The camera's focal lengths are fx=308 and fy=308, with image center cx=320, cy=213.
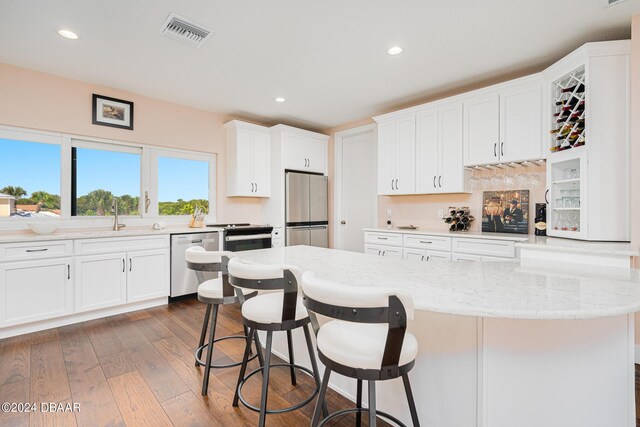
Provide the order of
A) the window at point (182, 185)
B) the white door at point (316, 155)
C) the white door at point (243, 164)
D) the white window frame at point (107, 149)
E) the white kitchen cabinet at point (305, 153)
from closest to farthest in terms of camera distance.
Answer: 1. the white window frame at point (107, 149)
2. the window at point (182, 185)
3. the white door at point (243, 164)
4. the white kitchen cabinet at point (305, 153)
5. the white door at point (316, 155)

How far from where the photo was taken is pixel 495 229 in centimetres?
363

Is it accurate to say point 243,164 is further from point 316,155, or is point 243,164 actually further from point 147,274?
point 147,274

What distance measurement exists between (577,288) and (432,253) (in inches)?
95.1

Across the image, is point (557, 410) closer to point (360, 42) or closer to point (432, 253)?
point (432, 253)

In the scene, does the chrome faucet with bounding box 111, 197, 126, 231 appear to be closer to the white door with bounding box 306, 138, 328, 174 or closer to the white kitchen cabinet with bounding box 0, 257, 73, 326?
the white kitchen cabinet with bounding box 0, 257, 73, 326

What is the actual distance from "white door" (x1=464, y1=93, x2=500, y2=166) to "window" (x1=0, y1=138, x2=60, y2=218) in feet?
15.5

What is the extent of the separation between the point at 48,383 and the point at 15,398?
0.17m

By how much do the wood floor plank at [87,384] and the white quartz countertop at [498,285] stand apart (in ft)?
4.21

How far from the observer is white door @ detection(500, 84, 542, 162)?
3.09 metres

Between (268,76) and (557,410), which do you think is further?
(268,76)

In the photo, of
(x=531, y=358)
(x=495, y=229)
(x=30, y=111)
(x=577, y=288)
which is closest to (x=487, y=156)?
(x=495, y=229)

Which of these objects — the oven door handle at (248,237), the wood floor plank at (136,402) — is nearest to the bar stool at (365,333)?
the wood floor plank at (136,402)

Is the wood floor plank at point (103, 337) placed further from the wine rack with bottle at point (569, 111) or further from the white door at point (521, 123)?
the wine rack with bottle at point (569, 111)

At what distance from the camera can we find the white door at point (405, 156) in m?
4.09
